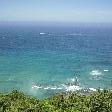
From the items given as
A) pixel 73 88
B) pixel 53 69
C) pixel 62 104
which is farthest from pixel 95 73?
pixel 62 104

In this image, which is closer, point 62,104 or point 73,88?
point 62,104

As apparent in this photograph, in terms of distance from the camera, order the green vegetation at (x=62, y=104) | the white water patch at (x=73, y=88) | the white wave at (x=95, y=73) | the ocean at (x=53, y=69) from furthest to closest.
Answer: the white wave at (x=95, y=73), the ocean at (x=53, y=69), the white water patch at (x=73, y=88), the green vegetation at (x=62, y=104)

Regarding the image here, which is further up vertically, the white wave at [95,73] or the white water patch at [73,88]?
the white wave at [95,73]

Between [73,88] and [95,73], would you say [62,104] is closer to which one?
[73,88]

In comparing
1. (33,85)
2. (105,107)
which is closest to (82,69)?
(33,85)

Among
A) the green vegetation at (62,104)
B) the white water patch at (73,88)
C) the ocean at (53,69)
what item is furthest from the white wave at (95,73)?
the green vegetation at (62,104)

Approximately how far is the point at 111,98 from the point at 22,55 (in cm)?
9626

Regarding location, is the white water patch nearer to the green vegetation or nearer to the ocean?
the ocean

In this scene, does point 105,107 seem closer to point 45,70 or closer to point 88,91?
point 88,91

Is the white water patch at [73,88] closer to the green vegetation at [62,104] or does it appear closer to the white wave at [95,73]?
the white wave at [95,73]

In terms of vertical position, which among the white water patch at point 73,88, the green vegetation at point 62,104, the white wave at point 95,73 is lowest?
the white water patch at point 73,88

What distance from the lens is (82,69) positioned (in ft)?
356

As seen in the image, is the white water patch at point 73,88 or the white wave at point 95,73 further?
the white wave at point 95,73

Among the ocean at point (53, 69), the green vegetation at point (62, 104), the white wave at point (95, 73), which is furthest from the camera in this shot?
the white wave at point (95, 73)
